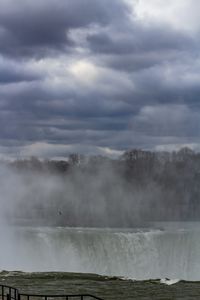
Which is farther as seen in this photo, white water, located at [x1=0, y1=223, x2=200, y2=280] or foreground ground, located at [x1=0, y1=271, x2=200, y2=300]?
white water, located at [x1=0, y1=223, x2=200, y2=280]

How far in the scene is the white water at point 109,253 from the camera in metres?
63.8

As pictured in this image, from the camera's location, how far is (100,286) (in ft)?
136

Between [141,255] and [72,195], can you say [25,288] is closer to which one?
[141,255]

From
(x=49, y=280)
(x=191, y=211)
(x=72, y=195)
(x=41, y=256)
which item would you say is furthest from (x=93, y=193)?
(x=49, y=280)

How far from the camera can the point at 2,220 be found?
89.0 metres

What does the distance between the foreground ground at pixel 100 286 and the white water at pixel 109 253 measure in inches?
607

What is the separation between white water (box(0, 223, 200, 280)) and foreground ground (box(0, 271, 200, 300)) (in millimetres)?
15429

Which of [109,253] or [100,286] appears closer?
[100,286]

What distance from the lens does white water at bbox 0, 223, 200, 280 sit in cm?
6381

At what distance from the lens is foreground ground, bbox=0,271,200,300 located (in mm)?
36844

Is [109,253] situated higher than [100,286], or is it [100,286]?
[109,253]

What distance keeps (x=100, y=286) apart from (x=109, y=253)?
24349 mm

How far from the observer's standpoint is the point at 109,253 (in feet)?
216

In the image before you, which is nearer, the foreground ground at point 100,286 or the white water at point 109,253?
the foreground ground at point 100,286
